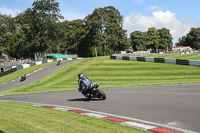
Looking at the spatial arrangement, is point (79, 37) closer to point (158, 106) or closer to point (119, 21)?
point (119, 21)

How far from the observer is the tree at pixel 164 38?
116300 mm

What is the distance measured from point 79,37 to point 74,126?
237ft

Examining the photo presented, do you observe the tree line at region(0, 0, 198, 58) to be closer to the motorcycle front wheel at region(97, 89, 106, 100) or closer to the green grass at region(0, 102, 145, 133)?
the motorcycle front wheel at region(97, 89, 106, 100)

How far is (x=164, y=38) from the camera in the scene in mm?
119000

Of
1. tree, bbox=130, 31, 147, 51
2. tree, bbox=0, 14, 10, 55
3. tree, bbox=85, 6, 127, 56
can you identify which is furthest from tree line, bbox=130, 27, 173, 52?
tree, bbox=0, 14, 10, 55

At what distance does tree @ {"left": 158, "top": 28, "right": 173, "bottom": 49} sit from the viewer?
11630cm

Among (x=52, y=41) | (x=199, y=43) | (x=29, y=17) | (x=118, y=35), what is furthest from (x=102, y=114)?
(x=199, y=43)

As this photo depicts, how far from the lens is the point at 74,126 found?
247 inches

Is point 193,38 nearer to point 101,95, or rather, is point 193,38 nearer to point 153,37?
point 153,37

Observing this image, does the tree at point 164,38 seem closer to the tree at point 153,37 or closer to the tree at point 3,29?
the tree at point 153,37

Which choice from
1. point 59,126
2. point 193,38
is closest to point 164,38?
point 193,38

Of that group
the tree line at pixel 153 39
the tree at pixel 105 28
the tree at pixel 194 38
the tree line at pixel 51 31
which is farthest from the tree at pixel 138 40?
the tree at pixel 105 28

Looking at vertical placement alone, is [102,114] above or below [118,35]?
below

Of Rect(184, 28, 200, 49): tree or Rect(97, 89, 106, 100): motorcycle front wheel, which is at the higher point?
Rect(184, 28, 200, 49): tree
